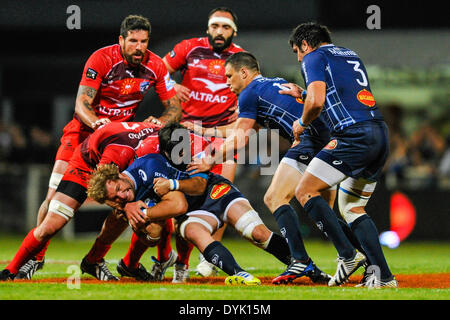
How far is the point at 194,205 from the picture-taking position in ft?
25.5

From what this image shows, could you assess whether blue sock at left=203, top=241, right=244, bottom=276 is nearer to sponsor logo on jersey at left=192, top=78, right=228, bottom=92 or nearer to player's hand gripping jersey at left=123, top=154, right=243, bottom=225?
player's hand gripping jersey at left=123, top=154, right=243, bottom=225

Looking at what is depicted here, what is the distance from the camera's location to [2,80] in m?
23.1

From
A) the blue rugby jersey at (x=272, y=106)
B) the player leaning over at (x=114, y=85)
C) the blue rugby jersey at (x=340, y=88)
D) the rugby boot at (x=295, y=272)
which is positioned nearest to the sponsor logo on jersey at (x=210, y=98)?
the player leaning over at (x=114, y=85)

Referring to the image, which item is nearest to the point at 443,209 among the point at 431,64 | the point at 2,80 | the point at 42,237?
the point at 431,64

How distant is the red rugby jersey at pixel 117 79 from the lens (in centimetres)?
902

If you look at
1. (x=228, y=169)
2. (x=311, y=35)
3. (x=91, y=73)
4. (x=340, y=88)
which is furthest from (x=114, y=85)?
(x=340, y=88)

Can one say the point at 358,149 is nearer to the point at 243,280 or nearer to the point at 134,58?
the point at 243,280

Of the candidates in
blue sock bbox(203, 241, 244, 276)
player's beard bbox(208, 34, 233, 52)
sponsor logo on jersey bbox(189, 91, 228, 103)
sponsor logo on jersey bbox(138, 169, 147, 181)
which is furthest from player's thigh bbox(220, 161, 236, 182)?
blue sock bbox(203, 241, 244, 276)

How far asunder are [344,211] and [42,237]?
9.84 ft

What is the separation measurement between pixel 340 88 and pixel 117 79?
2.97 m

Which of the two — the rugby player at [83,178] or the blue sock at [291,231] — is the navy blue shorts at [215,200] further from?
the rugby player at [83,178]

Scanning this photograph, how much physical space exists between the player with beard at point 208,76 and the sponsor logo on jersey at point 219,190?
2625mm
